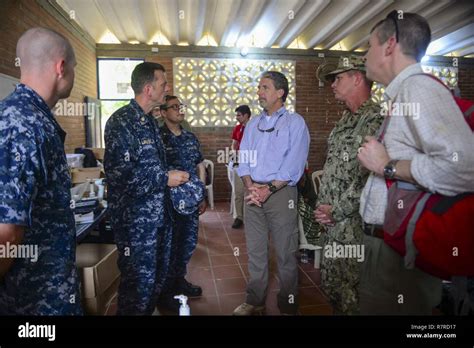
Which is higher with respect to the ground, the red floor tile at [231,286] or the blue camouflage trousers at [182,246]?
the blue camouflage trousers at [182,246]

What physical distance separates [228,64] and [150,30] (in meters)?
1.42

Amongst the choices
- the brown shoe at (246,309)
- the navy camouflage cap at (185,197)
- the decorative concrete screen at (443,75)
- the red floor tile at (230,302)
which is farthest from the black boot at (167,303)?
the decorative concrete screen at (443,75)

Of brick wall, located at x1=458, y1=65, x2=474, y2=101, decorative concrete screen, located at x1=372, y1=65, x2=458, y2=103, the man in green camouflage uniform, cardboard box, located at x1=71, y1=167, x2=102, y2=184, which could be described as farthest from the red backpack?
brick wall, located at x1=458, y1=65, x2=474, y2=101

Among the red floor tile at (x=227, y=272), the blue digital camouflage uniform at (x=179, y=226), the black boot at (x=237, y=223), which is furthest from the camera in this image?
the black boot at (x=237, y=223)

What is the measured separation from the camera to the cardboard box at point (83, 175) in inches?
112

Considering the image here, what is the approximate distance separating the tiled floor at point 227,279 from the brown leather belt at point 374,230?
1163 millimetres

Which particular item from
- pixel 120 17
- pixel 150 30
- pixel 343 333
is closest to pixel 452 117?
pixel 343 333

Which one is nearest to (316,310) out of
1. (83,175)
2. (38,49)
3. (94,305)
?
(94,305)

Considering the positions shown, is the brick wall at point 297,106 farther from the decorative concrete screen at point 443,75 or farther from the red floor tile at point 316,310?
the red floor tile at point 316,310

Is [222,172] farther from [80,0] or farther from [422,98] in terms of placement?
[422,98]

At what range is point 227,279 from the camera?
8.78 ft

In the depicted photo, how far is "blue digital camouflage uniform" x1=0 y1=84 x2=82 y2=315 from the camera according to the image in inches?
32.7

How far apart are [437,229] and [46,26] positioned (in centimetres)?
388

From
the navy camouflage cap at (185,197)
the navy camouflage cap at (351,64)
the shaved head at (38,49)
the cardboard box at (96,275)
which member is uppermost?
the navy camouflage cap at (351,64)
